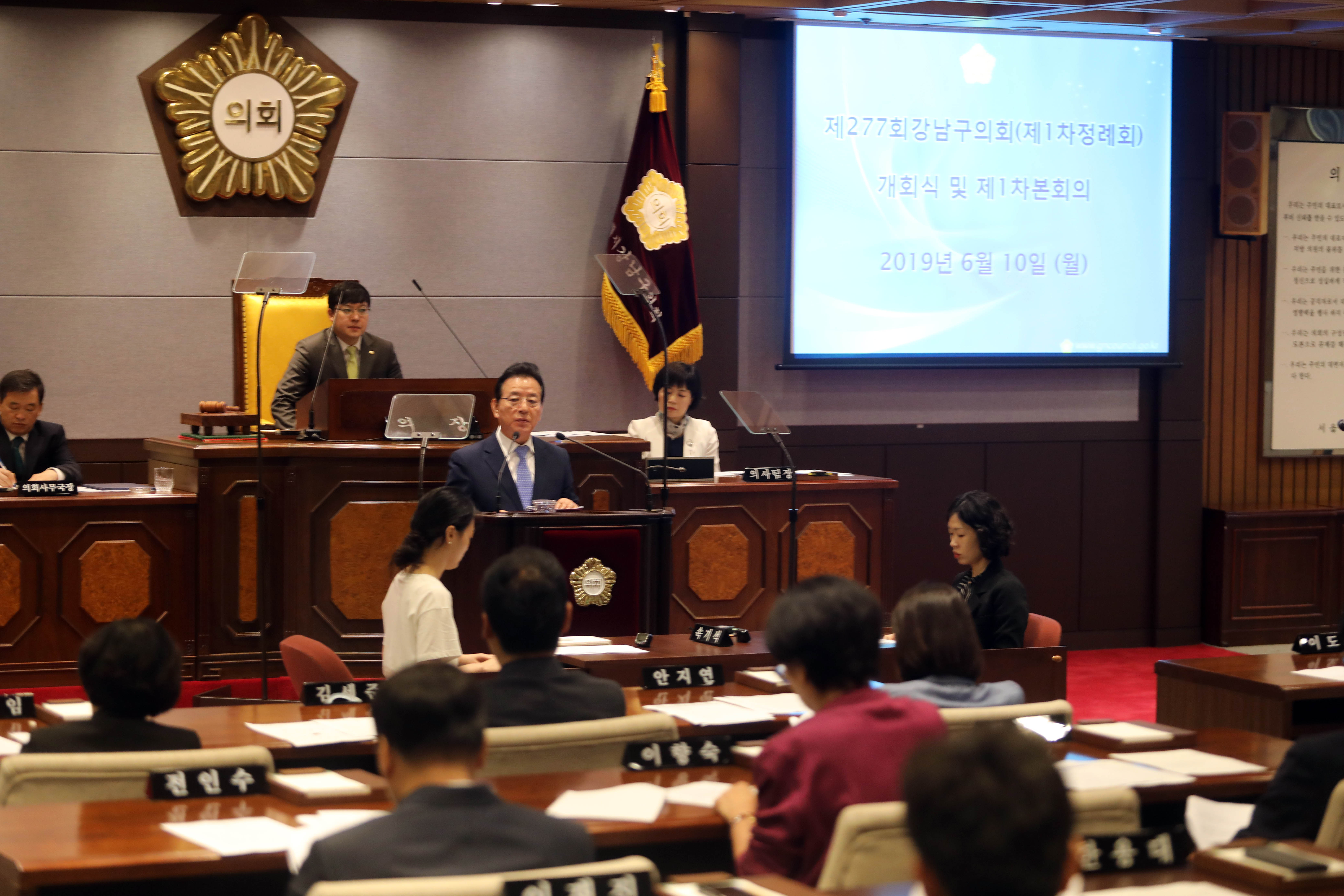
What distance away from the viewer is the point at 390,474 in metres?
5.83

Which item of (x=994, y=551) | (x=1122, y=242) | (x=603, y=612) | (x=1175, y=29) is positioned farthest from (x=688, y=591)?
(x=1175, y=29)

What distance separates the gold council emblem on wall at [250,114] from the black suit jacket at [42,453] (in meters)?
1.47

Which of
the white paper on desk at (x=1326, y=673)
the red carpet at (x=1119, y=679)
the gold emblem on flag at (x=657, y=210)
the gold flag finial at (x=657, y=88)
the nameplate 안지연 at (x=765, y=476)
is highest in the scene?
the gold flag finial at (x=657, y=88)

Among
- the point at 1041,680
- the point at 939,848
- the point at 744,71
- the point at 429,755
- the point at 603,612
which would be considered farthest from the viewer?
the point at 744,71

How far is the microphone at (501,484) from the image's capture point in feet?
17.0

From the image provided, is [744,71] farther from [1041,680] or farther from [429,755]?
A: [429,755]

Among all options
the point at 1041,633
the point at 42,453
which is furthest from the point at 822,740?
the point at 42,453

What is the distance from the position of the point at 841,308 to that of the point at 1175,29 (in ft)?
7.47

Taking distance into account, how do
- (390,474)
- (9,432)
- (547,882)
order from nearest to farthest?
1. (547,882)
2. (390,474)
3. (9,432)

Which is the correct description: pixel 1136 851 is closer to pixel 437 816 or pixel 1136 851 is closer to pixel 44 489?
pixel 437 816

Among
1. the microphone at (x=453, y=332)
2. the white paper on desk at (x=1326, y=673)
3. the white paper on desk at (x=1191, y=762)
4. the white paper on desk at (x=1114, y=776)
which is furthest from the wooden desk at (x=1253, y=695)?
the microphone at (x=453, y=332)

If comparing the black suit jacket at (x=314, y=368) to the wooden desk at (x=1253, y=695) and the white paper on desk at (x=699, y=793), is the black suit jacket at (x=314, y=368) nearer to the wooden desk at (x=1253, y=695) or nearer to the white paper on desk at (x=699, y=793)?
the wooden desk at (x=1253, y=695)

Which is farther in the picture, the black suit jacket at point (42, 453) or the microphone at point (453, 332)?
the microphone at point (453, 332)

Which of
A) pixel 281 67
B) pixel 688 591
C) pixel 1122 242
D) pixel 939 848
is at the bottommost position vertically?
pixel 688 591
